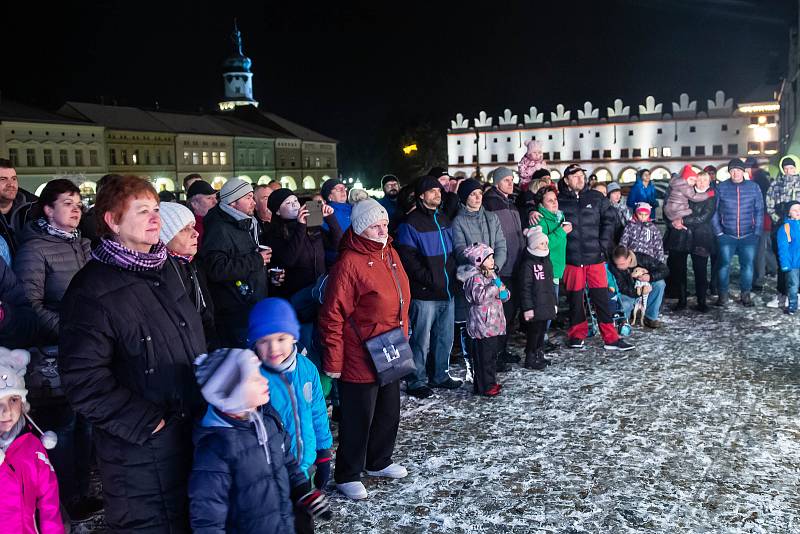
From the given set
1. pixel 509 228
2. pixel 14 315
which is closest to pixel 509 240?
pixel 509 228

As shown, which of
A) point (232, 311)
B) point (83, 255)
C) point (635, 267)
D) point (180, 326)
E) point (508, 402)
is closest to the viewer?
point (180, 326)

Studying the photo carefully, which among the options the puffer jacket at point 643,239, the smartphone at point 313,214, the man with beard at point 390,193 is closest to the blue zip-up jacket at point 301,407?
the smartphone at point 313,214

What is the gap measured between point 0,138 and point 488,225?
47398mm

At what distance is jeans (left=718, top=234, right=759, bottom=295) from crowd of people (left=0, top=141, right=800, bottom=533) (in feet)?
1.37

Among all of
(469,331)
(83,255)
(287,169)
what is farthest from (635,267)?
(287,169)

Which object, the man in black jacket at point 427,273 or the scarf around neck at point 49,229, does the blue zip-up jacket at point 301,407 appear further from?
the man in black jacket at point 427,273

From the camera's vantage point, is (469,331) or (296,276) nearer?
(296,276)

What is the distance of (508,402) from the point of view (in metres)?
5.96

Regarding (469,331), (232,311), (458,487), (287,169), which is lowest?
(458,487)

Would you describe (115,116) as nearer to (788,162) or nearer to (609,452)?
(788,162)

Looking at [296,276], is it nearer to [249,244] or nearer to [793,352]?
[249,244]

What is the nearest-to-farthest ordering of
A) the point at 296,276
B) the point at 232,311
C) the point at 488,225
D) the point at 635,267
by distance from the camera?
the point at 232,311
the point at 296,276
the point at 488,225
the point at 635,267

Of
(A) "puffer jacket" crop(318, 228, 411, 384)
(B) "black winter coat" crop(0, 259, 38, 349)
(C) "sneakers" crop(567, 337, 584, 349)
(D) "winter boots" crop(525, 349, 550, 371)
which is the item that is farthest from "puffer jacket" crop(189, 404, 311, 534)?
(C) "sneakers" crop(567, 337, 584, 349)

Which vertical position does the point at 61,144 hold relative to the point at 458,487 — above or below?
above
